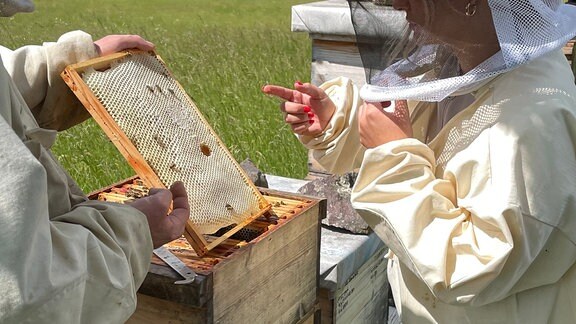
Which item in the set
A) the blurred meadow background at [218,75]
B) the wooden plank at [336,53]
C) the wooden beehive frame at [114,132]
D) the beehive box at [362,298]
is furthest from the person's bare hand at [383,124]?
the blurred meadow background at [218,75]

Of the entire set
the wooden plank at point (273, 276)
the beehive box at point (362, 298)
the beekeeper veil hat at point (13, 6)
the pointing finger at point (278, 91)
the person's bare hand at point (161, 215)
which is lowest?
the beehive box at point (362, 298)

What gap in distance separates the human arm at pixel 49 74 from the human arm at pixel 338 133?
23.8 inches

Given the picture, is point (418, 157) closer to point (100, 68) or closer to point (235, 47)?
point (100, 68)

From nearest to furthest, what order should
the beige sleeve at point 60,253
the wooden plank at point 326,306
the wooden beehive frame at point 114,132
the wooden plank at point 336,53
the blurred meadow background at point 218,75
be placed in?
the beige sleeve at point 60,253, the wooden beehive frame at point 114,132, the wooden plank at point 326,306, the wooden plank at point 336,53, the blurred meadow background at point 218,75

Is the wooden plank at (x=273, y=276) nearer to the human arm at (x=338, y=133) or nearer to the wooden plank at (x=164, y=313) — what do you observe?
the wooden plank at (x=164, y=313)

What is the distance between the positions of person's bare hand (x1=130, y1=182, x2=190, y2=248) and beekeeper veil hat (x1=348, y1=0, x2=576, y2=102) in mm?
510

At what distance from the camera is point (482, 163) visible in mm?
1383

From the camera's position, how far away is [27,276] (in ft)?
3.03

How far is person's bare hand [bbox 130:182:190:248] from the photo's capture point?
128cm

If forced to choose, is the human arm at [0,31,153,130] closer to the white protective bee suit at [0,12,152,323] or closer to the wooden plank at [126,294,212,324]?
the white protective bee suit at [0,12,152,323]

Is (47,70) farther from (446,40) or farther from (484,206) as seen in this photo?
(484,206)

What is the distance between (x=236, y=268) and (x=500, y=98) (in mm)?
715

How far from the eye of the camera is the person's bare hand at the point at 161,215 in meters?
1.28

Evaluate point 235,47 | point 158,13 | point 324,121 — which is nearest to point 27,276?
point 324,121
